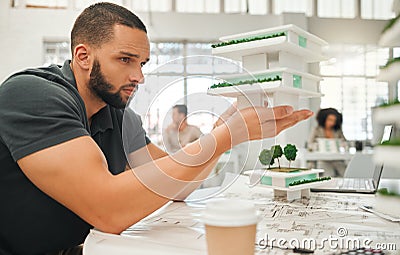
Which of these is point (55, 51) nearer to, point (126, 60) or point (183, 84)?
point (126, 60)

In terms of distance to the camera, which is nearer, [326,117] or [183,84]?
[183,84]

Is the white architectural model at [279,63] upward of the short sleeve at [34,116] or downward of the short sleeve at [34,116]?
upward

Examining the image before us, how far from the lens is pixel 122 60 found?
1092mm

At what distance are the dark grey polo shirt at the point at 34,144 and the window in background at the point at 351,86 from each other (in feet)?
22.4

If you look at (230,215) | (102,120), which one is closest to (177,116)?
(230,215)

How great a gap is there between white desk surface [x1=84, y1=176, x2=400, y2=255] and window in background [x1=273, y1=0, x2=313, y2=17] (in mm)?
7110

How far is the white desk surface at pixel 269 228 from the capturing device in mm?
769

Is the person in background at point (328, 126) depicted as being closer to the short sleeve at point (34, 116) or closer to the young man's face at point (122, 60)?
the young man's face at point (122, 60)

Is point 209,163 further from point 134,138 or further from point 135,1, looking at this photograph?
point 135,1

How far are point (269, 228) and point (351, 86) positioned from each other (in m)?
7.30

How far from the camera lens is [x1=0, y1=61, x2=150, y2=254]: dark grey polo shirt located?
89 centimetres

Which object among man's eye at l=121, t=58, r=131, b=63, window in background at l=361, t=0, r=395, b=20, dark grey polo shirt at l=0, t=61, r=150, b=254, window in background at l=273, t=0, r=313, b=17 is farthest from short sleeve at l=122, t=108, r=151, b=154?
window in background at l=361, t=0, r=395, b=20

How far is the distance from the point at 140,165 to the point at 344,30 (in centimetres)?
720

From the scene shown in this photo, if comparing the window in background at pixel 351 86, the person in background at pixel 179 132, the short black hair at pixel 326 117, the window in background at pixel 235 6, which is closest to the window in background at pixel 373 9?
the window in background at pixel 351 86
